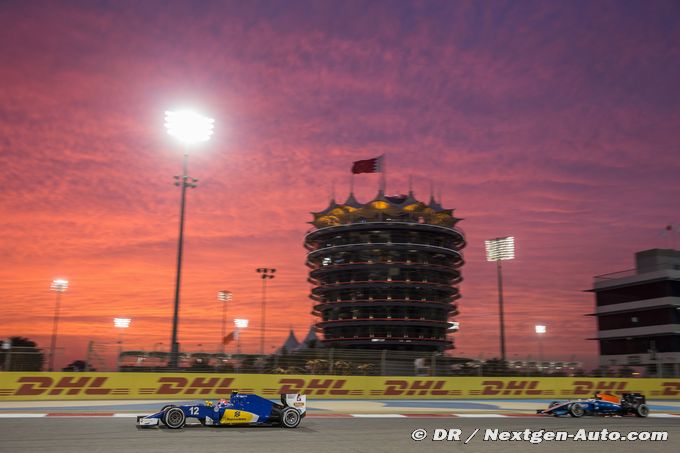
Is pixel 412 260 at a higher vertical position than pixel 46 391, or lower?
higher

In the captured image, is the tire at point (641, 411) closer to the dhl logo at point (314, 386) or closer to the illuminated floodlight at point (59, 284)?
the dhl logo at point (314, 386)

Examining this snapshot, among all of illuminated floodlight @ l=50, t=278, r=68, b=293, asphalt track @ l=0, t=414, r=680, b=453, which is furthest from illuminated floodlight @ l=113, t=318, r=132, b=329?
asphalt track @ l=0, t=414, r=680, b=453

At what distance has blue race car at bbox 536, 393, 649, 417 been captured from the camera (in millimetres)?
18938

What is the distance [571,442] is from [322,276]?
8447 cm

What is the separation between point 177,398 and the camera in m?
23.8

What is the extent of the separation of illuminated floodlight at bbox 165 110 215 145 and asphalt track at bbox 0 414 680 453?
675 inches

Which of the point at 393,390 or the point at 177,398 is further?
the point at 393,390

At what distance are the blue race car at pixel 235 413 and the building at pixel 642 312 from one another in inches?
2691

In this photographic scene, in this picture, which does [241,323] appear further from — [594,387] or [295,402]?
[295,402]

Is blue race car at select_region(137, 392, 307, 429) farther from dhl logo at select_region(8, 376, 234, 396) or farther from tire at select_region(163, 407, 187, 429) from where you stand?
dhl logo at select_region(8, 376, 234, 396)

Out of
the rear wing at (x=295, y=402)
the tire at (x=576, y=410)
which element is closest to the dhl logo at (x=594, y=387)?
the tire at (x=576, y=410)

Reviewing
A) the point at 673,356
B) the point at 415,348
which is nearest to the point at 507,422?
the point at 673,356

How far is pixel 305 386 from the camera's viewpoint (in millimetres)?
26031

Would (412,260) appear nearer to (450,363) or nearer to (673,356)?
(673,356)
